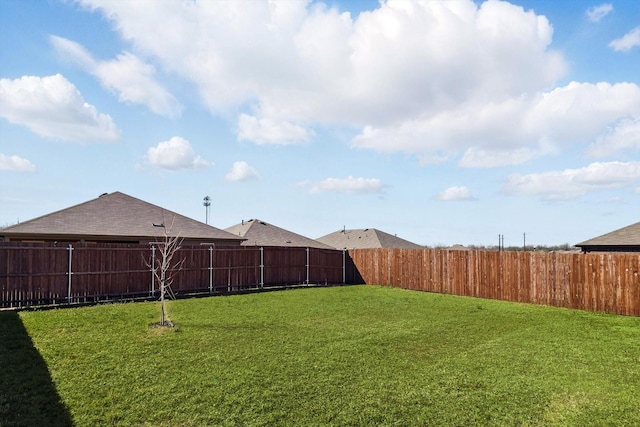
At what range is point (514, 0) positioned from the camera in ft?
33.7

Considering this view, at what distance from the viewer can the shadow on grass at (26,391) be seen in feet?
12.2

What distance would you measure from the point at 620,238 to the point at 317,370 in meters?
21.6

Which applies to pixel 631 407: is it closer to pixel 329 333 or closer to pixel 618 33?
pixel 329 333

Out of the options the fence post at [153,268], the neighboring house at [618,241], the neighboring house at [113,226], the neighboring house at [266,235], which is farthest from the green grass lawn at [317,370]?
the neighboring house at [266,235]

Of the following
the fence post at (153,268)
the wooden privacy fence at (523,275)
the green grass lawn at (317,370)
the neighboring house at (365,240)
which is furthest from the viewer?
the neighboring house at (365,240)

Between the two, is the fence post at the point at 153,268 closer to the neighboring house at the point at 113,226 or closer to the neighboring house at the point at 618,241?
the neighboring house at the point at 113,226

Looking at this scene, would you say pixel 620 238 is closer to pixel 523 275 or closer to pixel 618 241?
pixel 618 241

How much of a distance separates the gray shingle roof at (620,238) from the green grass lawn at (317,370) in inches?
513

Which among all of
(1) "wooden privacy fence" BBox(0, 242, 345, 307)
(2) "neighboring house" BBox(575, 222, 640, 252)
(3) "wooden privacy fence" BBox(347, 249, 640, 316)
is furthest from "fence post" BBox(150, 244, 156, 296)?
(2) "neighboring house" BBox(575, 222, 640, 252)

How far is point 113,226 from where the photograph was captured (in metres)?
15.8

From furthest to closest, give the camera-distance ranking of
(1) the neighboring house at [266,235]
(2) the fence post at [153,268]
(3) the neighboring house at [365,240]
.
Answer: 1. (3) the neighboring house at [365,240]
2. (1) the neighboring house at [266,235]
3. (2) the fence post at [153,268]

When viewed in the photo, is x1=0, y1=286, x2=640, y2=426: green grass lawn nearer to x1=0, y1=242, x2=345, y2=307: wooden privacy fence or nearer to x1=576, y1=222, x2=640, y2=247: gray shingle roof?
x1=0, y1=242, x2=345, y2=307: wooden privacy fence

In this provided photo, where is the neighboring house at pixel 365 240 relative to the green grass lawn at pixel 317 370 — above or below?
above

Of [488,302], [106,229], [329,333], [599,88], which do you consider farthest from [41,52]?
[599,88]
